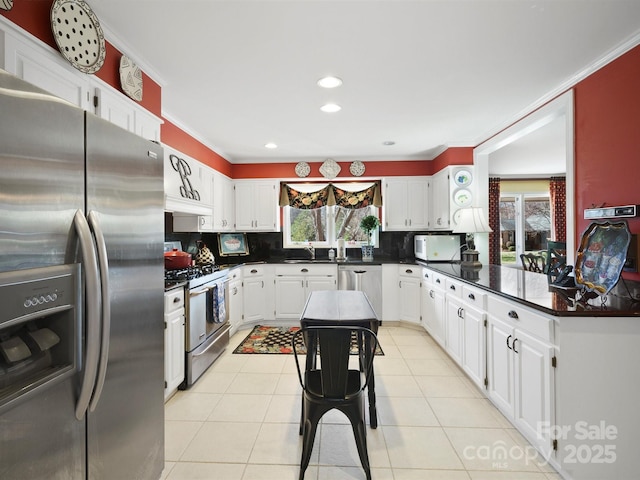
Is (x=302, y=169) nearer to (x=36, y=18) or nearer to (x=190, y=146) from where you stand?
(x=190, y=146)

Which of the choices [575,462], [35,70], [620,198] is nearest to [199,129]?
[35,70]

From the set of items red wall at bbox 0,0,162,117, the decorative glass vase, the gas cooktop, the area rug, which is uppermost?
red wall at bbox 0,0,162,117

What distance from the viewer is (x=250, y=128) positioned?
12.1 feet

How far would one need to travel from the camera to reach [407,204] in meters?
5.02

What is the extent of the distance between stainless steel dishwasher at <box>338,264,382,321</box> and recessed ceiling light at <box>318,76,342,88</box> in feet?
8.56

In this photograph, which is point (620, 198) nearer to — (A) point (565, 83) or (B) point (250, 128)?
(A) point (565, 83)

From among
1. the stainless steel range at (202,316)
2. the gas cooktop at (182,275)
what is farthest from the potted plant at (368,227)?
the gas cooktop at (182,275)

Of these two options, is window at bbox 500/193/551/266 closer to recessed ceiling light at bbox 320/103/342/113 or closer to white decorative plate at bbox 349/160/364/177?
white decorative plate at bbox 349/160/364/177

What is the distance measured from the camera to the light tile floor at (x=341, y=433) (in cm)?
189

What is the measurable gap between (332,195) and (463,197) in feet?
6.10

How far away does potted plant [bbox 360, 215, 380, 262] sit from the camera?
16.3 ft

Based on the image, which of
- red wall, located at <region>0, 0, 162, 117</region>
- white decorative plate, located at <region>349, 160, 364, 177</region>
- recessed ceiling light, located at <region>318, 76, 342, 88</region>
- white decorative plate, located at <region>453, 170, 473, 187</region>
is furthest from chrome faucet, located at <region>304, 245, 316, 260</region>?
red wall, located at <region>0, 0, 162, 117</region>

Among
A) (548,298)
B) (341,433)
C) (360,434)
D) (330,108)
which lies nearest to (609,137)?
(548,298)

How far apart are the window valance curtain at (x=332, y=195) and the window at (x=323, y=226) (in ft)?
0.68
